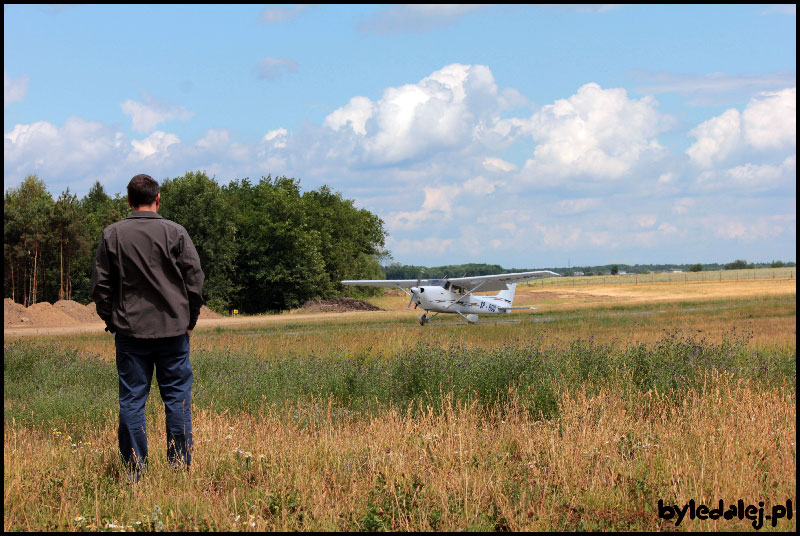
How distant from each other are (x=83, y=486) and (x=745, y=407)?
517 centimetres

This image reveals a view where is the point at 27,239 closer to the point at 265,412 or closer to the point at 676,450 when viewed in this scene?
the point at 265,412

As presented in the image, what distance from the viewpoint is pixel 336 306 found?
53188 mm

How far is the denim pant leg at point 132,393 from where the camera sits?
4.53 meters

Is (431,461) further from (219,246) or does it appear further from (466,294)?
(219,246)

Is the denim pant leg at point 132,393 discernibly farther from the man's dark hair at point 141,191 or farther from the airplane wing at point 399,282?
the airplane wing at point 399,282

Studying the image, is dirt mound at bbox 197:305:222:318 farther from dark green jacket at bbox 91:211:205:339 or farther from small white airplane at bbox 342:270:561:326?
dark green jacket at bbox 91:211:205:339

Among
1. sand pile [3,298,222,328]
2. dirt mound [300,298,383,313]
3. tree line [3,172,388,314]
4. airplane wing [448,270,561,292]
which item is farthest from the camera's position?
dirt mound [300,298,383,313]

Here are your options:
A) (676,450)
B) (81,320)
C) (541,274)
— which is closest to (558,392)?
(676,450)

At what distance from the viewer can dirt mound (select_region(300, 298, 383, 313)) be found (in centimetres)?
5209

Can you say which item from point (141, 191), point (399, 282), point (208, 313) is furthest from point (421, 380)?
point (208, 313)

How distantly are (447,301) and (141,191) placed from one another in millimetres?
28937

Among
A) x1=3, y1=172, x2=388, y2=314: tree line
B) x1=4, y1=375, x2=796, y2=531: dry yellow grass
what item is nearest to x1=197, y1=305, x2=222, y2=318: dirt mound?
x1=3, y1=172, x2=388, y2=314: tree line

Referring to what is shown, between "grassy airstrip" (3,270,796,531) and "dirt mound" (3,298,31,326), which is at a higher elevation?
"grassy airstrip" (3,270,796,531)

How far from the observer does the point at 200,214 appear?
2010 inches
